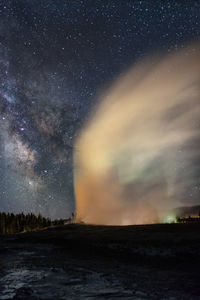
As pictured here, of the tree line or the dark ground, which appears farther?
the tree line

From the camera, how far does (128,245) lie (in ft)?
72.5

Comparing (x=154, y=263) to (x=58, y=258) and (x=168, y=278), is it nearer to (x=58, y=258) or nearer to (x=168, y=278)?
(x=168, y=278)

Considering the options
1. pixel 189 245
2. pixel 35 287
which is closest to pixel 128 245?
pixel 189 245

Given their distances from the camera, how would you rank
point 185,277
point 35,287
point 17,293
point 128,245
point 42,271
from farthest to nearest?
point 128,245 < point 42,271 < point 185,277 < point 35,287 < point 17,293

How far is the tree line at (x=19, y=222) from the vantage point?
10681 cm

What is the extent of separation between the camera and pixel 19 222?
114 m

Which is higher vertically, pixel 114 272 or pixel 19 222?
pixel 19 222

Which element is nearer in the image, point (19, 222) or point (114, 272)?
point (114, 272)

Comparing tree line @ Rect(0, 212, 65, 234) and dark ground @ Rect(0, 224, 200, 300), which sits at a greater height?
tree line @ Rect(0, 212, 65, 234)

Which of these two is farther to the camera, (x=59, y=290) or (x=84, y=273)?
(x=84, y=273)

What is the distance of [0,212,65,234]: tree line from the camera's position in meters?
107

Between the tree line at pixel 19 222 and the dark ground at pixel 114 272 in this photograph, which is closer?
the dark ground at pixel 114 272

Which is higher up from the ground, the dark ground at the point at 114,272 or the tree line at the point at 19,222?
the tree line at the point at 19,222

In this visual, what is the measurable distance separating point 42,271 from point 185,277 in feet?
22.8
